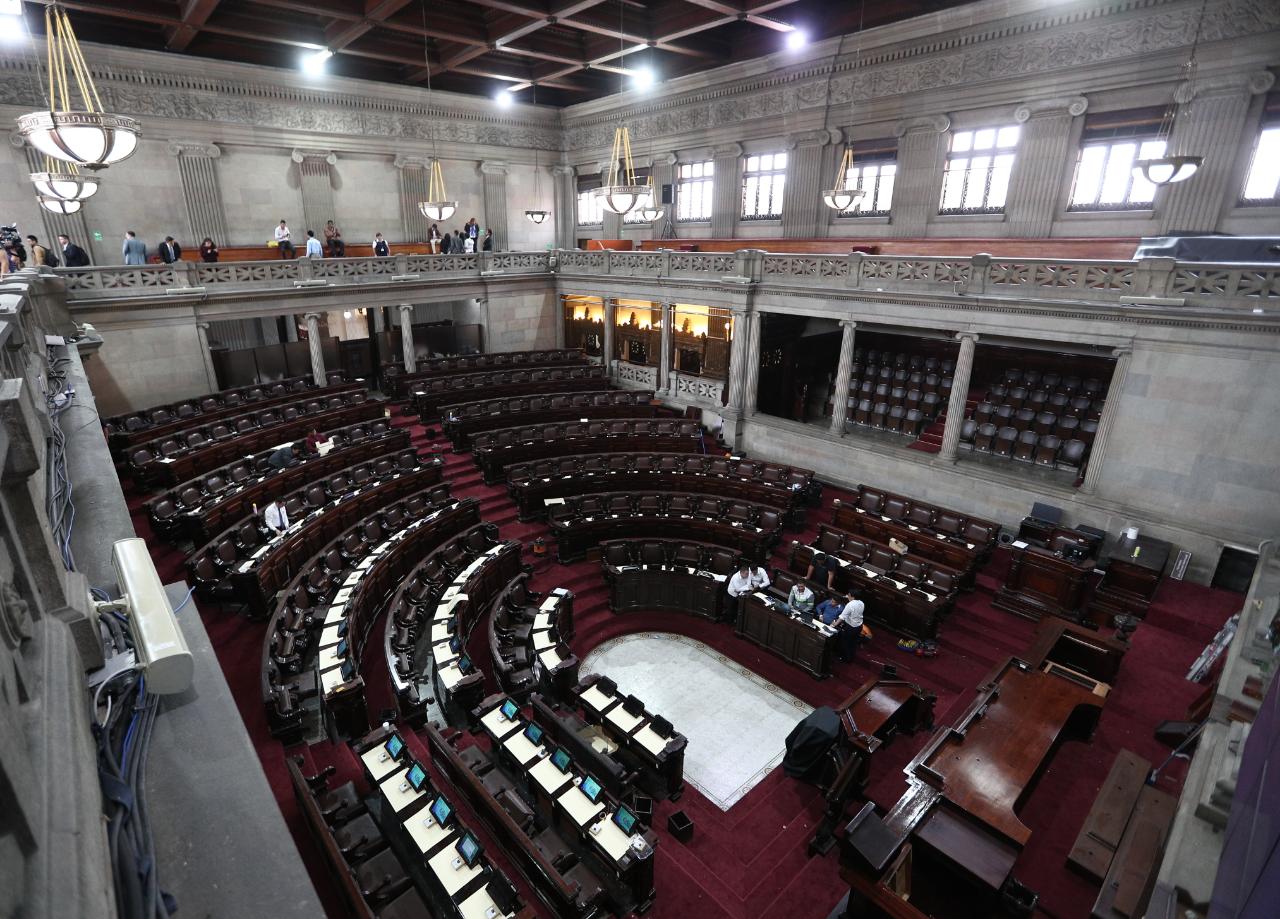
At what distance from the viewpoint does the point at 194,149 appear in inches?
780

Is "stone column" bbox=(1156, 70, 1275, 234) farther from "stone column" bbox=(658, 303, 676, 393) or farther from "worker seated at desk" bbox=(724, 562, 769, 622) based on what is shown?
"stone column" bbox=(658, 303, 676, 393)

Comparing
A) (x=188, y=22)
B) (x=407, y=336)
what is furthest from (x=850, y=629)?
(x=188, y=22)

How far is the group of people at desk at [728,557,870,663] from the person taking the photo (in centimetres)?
1052

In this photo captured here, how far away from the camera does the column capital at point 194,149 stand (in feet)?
64.0

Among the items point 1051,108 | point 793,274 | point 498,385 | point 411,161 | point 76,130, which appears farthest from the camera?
point 411,161

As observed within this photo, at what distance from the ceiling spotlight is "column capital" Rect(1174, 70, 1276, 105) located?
21.4 metres

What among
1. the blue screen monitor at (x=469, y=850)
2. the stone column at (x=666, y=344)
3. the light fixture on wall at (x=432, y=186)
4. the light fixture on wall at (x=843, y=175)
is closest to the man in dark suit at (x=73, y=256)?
the light fixture on wall at (x=432, y=186)

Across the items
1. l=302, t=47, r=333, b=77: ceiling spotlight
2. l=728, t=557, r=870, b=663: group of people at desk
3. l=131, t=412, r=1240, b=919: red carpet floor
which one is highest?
l=302, t=47, r=333, b=77: ceiling spotlight

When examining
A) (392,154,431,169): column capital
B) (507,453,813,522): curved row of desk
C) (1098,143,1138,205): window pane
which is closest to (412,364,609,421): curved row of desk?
(507,453,813,522): curved row of desk

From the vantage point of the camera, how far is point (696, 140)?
23.3 metres

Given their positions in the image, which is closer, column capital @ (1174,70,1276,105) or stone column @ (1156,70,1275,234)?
column capital @ (1174,70,1276,105)

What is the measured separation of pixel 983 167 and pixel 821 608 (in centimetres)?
1353

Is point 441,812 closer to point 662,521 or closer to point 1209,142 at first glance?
point 662,521

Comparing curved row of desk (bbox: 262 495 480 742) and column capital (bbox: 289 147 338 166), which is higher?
column capital (bbox: 289 147 338 166)
